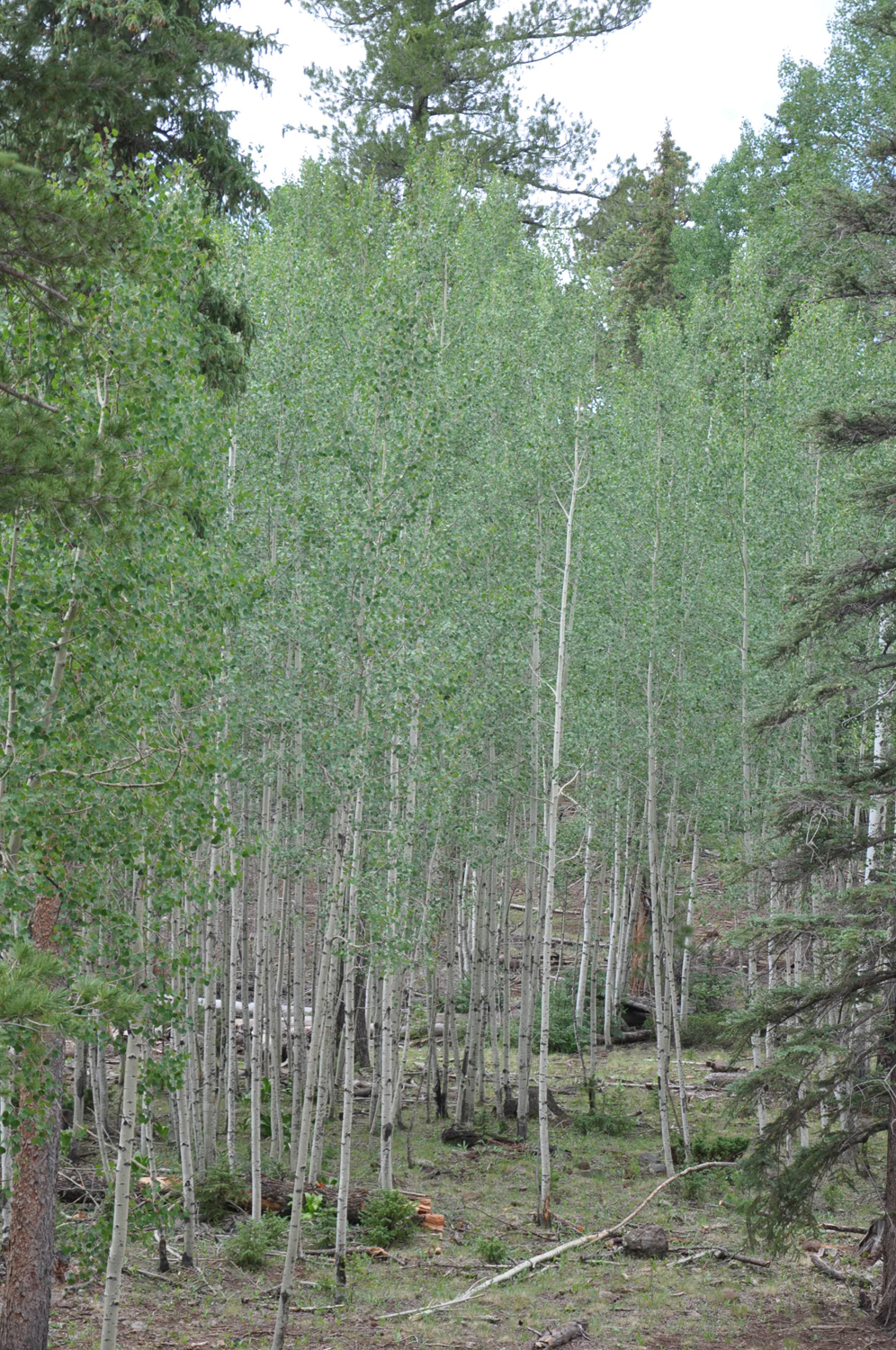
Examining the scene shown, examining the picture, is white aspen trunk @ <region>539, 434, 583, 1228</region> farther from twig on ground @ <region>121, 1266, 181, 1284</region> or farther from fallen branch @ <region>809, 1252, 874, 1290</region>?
twig on ground @ <region>121, 1266, 181, 1284</region>

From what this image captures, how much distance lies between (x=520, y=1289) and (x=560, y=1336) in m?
1.56

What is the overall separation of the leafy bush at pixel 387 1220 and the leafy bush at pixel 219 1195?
4.76ft

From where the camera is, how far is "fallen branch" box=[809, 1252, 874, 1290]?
1060 centimetres

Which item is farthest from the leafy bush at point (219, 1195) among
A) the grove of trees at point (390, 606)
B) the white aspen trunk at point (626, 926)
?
the white aspen trunk at point (626, 926)

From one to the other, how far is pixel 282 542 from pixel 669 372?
25.3ft

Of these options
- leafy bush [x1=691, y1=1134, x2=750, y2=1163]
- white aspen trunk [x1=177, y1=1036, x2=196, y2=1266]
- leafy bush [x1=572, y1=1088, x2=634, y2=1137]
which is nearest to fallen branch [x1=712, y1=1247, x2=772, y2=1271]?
leafy bush [x1=691, y1=1134, x2=750, y2=1163]

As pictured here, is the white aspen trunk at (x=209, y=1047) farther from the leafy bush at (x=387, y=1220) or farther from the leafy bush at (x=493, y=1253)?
the leafy bush at (x=493, y=1253)

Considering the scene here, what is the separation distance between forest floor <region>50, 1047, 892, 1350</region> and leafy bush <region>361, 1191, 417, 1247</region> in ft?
0.55

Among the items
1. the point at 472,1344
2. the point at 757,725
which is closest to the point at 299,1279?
the point at 472,1344

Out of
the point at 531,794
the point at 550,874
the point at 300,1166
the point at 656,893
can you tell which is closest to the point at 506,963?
the point at 531,794

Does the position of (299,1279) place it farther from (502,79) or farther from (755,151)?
(755,151)

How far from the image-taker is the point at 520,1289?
11.0m

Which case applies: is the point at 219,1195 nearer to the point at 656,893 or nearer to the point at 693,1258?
the point at 693,1258

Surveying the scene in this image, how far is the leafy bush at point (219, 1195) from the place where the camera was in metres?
12.7
